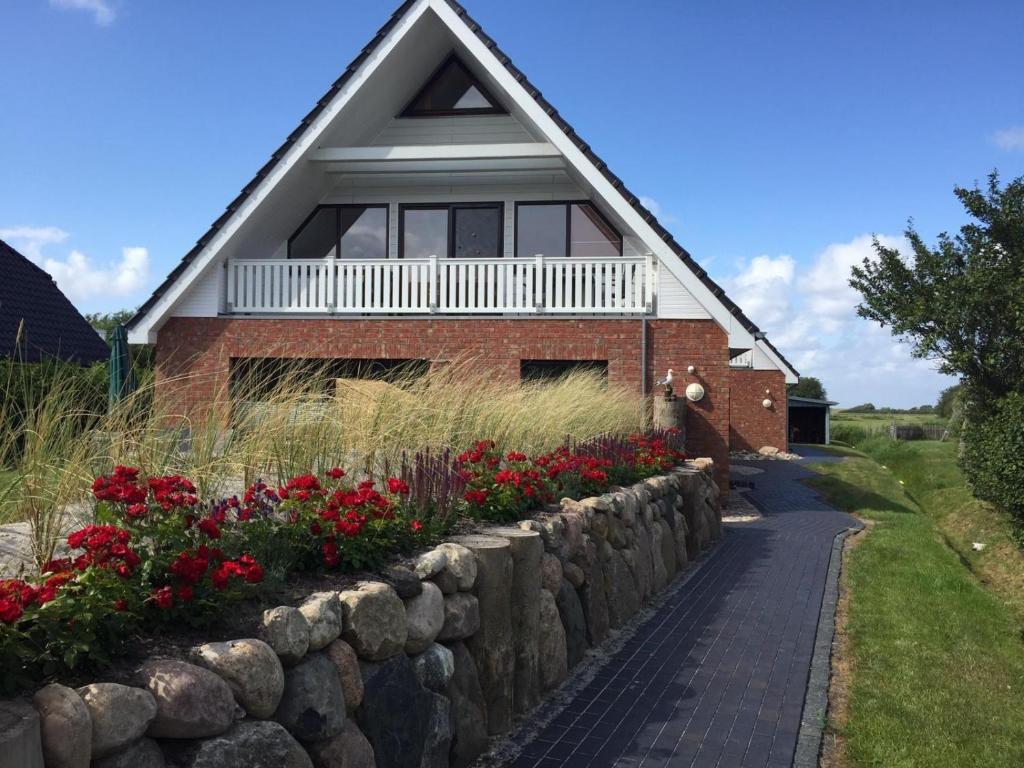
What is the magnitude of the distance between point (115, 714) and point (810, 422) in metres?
43.5

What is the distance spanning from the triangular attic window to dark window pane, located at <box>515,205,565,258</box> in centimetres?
182

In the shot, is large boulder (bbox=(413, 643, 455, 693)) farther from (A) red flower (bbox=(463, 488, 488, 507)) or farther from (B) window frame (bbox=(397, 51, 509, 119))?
(B) window frame (bbox=(397, 51, 509, 119))

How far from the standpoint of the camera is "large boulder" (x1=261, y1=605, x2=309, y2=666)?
2943mm

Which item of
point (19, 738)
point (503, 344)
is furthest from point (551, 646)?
point (503, 344)

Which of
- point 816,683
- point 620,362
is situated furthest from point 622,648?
point 620,362

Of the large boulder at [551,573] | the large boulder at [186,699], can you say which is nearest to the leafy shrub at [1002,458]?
the large boulder at [551,573]

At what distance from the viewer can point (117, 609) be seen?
8.83 feet

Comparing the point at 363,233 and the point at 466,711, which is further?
the point at 363,233

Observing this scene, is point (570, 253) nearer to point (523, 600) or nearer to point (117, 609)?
point (523, 600)

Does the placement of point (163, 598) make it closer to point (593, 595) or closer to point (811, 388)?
point (593, 595)

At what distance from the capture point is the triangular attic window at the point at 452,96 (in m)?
14.1

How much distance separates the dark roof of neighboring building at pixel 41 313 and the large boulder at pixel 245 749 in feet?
59.2

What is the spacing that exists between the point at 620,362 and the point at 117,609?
10.9m

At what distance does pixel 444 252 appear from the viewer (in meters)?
14.6
